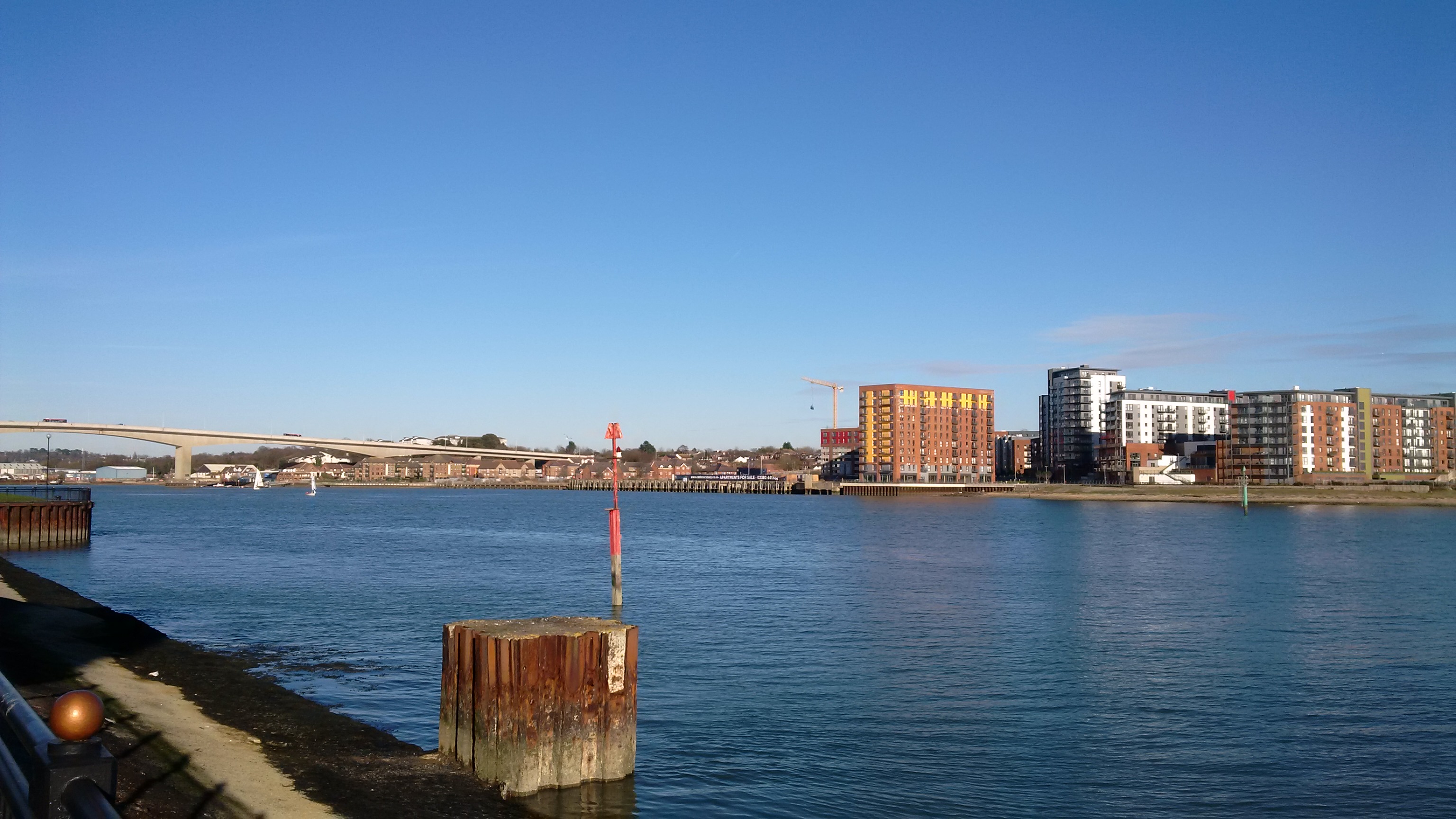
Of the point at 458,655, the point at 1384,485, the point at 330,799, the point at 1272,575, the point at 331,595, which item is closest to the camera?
the point at 330,799

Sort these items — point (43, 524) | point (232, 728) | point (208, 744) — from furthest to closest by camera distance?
1. point (43, 524)
2. point (232, 728)
3. point (208, 744)

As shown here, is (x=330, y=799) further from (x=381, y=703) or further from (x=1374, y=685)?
(x=1374, y=685)

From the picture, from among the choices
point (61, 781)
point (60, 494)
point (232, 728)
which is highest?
point (61, 781)

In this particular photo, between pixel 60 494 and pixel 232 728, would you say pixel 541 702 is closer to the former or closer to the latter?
pixel 232 728

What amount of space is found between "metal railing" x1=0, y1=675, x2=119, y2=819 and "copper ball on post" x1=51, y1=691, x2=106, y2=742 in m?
0.03

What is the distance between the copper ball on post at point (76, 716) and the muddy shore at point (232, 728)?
8.14 meters

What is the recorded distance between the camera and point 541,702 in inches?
535

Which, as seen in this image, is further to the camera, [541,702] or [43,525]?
[43,525]

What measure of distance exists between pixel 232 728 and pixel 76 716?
13945mm

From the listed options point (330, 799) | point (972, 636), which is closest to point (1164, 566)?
point (972, 636)

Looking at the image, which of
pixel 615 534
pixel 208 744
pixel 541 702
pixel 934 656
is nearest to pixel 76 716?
pixel 541 702

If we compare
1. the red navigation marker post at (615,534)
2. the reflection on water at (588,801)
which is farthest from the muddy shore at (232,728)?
the red navigation marker post at (615,534)

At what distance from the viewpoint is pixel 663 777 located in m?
16.3

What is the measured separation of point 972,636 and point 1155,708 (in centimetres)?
936
